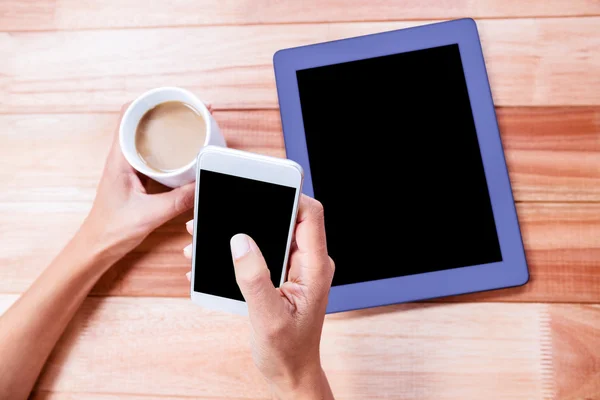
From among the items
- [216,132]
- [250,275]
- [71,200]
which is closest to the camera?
[250,275]

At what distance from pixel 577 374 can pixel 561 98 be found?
38cm

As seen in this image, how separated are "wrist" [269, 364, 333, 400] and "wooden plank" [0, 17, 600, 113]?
377mm

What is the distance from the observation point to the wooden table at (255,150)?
0.67 metres

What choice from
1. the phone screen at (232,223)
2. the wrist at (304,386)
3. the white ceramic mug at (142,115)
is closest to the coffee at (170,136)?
the white ceramic mug at (142,115)

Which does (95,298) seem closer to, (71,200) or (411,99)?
(71,200)

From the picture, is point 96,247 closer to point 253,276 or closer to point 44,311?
point 44,311

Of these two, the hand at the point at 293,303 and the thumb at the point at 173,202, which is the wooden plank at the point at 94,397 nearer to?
the hand at the point at 293,303

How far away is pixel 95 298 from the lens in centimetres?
71

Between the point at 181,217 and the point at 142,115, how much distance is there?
16 centimetres

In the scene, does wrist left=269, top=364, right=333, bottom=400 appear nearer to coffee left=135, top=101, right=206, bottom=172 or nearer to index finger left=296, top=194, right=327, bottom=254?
index finger left=296, top=194, right=327, bottom=254

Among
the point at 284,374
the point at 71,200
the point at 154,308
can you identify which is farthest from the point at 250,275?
the point at 71,200

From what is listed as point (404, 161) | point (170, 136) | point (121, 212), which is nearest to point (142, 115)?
point (170, 136)

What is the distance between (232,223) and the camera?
Answer: 0.55 meters

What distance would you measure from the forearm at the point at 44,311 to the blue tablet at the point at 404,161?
0.32 m
